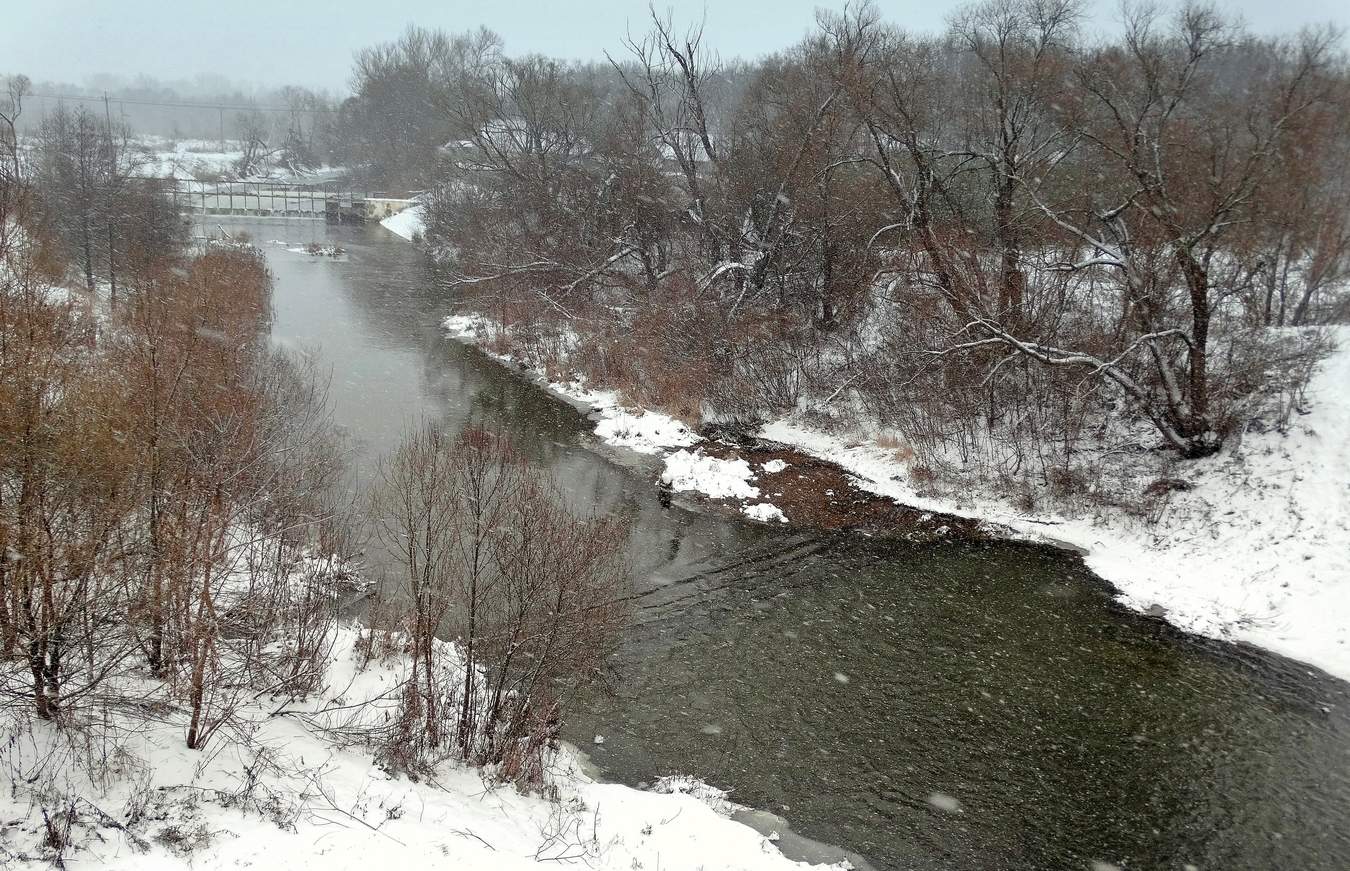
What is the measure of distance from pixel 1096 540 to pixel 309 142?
111m

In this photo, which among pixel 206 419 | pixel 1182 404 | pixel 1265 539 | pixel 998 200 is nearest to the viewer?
pixel 206 419

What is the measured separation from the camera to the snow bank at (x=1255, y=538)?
12.7 meters

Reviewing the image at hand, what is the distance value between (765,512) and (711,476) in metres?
1.97

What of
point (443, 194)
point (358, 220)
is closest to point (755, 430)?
point (443, 194)

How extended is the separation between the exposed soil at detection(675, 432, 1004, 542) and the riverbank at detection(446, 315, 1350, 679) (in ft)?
0.14

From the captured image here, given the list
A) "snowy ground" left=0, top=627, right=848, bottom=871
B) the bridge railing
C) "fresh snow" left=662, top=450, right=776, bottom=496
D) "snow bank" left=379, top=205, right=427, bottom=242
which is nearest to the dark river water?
"snowy ground" left=0, top=627, right=848, bottom=871

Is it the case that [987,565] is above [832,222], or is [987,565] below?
below

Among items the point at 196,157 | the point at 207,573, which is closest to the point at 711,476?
the point at 207,573

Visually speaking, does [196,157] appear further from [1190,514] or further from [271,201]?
[1190,514]

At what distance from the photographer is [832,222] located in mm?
23969

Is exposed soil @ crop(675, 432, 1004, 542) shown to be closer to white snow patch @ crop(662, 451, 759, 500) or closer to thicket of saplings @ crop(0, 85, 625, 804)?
white snow patch @ crop(662, 451, 759, 500)

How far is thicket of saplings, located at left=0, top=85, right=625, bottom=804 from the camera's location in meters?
6.72

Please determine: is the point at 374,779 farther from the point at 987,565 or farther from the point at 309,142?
the point at 309,142

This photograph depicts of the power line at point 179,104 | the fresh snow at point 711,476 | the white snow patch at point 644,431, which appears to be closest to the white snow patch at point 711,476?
the fresh snow at point 711,476
